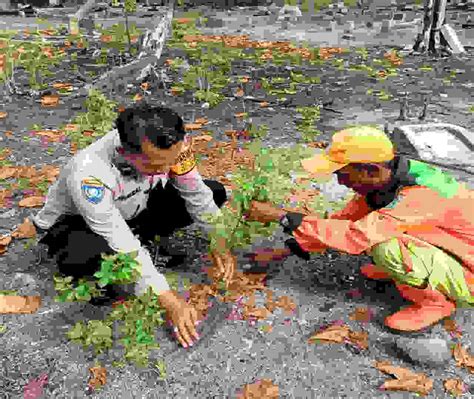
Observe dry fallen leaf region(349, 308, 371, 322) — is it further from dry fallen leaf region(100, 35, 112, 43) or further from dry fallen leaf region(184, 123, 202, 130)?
dry fallen leaf region(100, 35, 112, 43)

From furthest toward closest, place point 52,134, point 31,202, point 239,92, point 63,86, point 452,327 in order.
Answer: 1. point 63,86
2. point 239,92
3. point 52,134
4. point 31,202
5. point 452,327

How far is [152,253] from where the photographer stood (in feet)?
10.00

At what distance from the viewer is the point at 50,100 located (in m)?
5.84

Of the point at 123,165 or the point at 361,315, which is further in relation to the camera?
the point at 361,315

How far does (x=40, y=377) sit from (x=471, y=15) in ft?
38.7

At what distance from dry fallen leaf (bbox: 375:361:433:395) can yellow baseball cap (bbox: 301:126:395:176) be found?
84 cm

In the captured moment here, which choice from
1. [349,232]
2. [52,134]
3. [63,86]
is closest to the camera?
[349,232]

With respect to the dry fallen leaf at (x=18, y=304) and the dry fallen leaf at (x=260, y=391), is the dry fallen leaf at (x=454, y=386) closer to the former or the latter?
the dry fallen leaf at (x=260, y=391)

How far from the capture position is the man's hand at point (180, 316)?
236 cm

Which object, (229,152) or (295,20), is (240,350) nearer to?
(229,152)

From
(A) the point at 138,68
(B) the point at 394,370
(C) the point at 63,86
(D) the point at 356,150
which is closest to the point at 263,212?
(D) the point at 356,150

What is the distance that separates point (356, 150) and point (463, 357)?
38.0 inches

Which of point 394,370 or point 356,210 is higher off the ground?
point 356,210

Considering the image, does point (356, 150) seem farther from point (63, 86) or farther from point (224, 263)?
point (63, 86)
